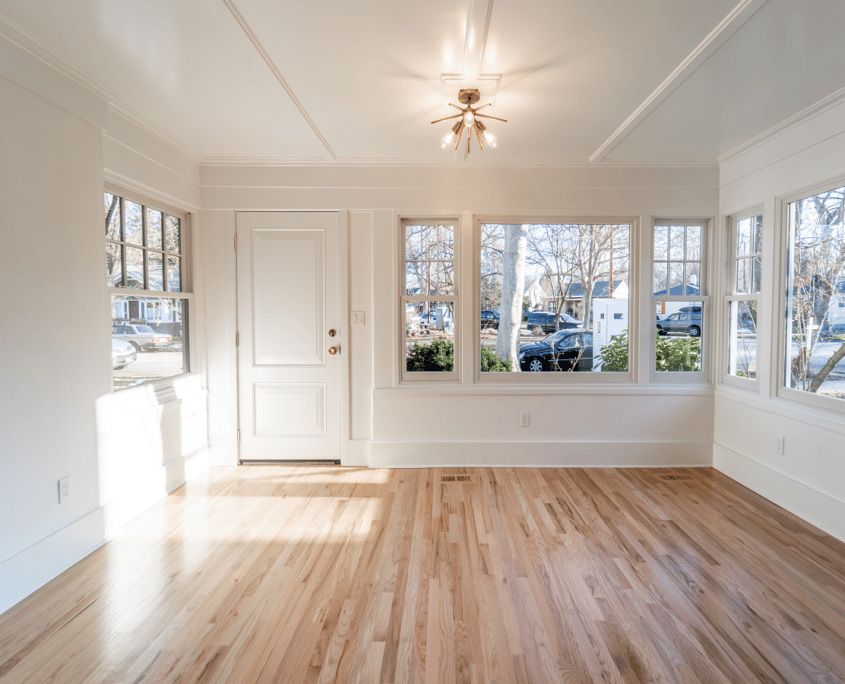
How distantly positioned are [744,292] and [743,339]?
379mm

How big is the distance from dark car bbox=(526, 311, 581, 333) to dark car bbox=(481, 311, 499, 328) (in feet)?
0.90

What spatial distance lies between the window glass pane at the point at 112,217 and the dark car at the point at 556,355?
124 inches

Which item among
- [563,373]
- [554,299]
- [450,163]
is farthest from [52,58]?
[563,373]

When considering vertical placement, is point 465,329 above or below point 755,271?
below

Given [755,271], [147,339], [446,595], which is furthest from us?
[755,271]

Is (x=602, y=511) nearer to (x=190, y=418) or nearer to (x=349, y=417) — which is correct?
(x=349, y=417)

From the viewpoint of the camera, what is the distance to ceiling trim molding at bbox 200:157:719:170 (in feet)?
12.7

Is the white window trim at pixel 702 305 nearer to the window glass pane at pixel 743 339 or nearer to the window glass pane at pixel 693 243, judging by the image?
the window glass pane at pixel 693 243

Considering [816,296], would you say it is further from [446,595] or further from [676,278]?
[446,595]

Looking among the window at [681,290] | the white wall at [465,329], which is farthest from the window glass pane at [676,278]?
the white wall at [465,329]

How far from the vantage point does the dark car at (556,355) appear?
13.6ft

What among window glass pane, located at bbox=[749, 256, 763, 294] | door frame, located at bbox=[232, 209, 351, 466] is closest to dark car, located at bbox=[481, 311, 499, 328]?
door frame, located at bbox=[232, 209, 351, 466]

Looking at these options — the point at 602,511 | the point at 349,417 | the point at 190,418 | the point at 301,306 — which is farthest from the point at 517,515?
the point at 190,418

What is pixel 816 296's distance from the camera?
3023 millimetres
